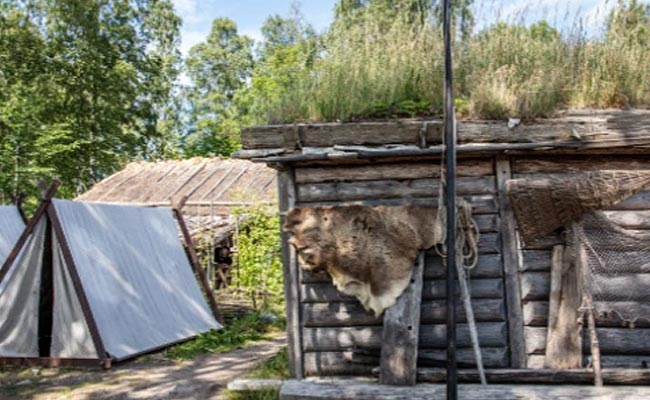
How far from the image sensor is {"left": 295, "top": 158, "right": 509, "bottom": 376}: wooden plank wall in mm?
5273

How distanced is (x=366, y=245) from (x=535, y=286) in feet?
4.80

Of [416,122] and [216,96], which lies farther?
[216,96]

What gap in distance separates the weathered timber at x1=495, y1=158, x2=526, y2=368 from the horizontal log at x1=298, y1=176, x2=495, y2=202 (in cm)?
12

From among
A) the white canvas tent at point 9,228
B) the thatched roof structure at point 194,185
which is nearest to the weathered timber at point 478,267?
the white canvas tent at point 9,228

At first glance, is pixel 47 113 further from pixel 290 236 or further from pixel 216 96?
pixel 290 236

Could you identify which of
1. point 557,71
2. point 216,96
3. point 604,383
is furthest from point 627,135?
point 216,96

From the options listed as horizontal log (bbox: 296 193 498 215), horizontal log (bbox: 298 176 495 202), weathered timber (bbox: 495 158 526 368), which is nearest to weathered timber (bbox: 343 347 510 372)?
weathered timber (bbox: 495 158 526 368)

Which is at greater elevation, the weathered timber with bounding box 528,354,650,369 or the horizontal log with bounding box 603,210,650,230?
the horizontal log with bounding box 603,210,650,230

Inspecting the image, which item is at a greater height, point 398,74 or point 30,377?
point 398,74

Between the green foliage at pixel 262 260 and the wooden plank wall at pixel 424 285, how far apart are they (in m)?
6.95

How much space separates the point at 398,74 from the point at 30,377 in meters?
5.58

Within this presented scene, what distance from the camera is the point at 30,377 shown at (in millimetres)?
7434

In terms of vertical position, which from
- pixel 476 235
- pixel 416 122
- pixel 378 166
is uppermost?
pixel 416 122

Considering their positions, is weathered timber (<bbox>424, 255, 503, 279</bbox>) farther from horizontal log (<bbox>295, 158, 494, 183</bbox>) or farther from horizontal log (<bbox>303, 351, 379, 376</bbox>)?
horizontal log (<bbox>303, 351, 379, 376</bbox>)
